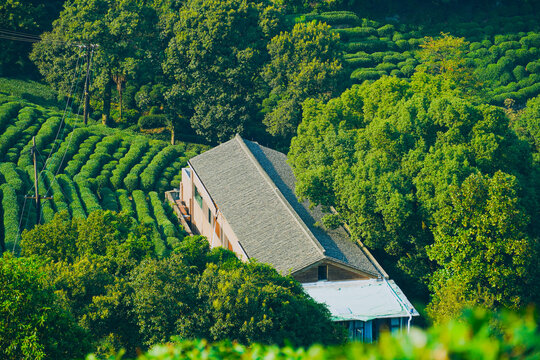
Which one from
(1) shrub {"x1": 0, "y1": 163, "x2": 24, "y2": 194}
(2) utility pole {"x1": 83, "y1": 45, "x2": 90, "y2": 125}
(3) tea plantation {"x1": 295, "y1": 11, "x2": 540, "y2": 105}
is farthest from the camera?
(3) tea plantation {"x1": 295, "y1": 11, "x2": 540, "y2": 105}

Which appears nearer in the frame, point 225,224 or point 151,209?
point 225,224

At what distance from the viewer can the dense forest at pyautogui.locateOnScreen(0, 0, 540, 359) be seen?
61.4 feet

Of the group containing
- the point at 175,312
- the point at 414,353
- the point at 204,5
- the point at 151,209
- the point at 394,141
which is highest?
the point at 204,5

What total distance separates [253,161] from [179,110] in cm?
1395

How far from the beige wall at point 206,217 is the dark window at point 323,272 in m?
3.35

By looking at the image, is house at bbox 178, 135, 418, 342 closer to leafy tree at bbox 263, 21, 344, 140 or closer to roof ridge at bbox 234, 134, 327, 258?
roof ridge at bbox 234, 134, 327, 258

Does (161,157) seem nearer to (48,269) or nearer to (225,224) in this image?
(225,224)

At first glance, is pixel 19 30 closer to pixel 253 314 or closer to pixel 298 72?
pixel 298 72

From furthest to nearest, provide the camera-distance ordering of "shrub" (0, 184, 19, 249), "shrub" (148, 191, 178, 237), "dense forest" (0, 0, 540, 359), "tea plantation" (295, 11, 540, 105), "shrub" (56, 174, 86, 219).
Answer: "tea plantation" (295, 11, 540, 105), "shrub" (56, 174, 86, 219), "shrub" (148, 191, 178, 237), "shrub" (0, 184, 19, 249), "dense forest" (0, 0, 540, 359)

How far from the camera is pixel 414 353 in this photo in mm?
5613

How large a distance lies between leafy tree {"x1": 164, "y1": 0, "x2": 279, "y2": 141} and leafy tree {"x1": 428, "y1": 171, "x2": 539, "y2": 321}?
23919mm

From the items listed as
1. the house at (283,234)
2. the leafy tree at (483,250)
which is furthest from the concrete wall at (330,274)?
the leafy tree at (483,250)

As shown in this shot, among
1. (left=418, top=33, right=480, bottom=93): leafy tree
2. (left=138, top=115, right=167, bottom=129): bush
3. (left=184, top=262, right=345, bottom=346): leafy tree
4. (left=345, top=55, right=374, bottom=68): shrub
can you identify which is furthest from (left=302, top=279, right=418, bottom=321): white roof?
(left=345, top=55, right=374, bottom=68): shrub

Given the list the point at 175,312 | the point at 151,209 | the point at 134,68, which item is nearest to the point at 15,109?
the point at 134,68
